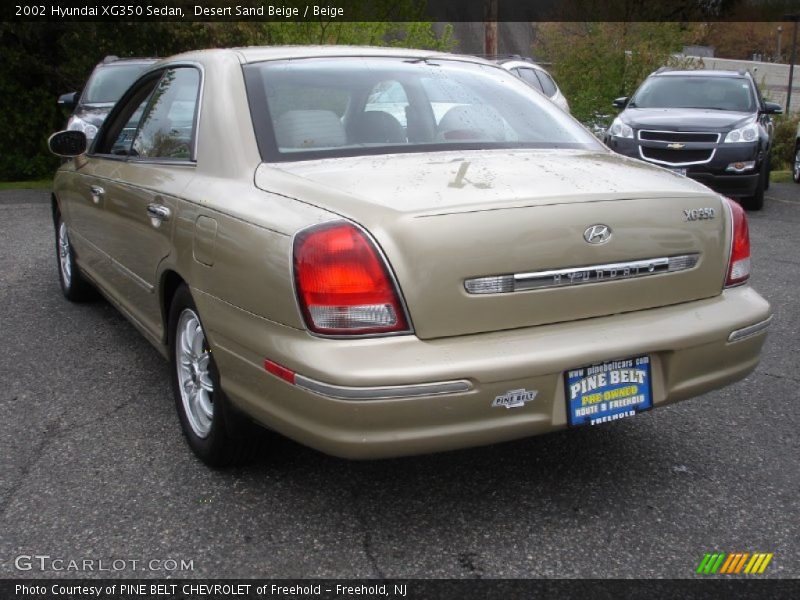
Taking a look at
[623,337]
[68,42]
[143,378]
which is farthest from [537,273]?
[68,42]

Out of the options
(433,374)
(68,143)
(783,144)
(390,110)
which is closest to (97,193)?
(68,143)

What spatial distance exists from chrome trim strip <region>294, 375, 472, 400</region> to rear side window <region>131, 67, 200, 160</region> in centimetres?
142

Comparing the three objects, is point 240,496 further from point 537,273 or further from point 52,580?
point 537,273

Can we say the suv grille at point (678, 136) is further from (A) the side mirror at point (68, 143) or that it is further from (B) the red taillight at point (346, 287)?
(B) the red taillight at point (346, 287)

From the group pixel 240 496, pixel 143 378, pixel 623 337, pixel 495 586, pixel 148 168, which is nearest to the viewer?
pixel 495 586

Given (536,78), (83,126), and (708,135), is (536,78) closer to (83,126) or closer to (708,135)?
(708,135)

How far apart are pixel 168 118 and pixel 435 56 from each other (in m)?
1.24

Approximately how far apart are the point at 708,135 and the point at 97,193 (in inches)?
328

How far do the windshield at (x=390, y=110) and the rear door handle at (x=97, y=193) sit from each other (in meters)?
1.37

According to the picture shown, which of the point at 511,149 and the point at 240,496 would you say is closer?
the point at 240,496

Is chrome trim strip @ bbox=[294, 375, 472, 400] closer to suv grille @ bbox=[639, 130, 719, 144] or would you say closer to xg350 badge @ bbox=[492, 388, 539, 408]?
xg350 badge @ bbox=[492, 388, 539, 408]

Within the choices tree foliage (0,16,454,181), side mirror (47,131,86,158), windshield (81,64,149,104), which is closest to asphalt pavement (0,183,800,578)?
side mirror (47,131,86,158)

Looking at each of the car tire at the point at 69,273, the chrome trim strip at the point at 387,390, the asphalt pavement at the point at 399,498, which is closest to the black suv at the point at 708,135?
the asphalt pavement at the point at 399,498

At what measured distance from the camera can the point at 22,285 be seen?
6559mm
